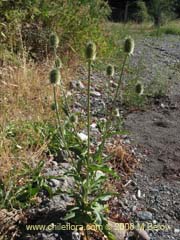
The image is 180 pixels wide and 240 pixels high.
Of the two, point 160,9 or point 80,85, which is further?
point 160,9

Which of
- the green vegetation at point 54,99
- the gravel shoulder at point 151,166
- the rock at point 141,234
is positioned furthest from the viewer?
the gravel shoulder at point 151,166

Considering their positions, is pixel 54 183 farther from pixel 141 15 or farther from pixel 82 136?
pixel 141 15

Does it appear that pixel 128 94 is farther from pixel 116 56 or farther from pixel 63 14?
pixel 116 56

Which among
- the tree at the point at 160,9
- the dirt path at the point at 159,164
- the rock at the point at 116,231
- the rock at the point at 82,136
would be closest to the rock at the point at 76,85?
the dirt path at the point at 159,164

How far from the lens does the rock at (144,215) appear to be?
122 inches

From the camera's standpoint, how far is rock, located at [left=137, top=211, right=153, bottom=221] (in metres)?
3.11

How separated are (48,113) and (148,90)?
213 centimetres

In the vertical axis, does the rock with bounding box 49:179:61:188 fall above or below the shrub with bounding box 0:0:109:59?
below

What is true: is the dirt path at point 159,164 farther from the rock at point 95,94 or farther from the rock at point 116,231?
the rock at point 95,94

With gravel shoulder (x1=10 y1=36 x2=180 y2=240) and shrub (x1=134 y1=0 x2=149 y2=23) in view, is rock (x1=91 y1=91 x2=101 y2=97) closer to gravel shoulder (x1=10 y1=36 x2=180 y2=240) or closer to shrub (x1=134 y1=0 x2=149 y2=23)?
gravel shoulder (x1=10 y1=36 x2=180 y2=240)

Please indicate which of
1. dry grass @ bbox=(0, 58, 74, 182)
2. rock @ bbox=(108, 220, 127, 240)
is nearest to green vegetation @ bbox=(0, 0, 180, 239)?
dry grass @ bbox=(0, 58, 74, 182)

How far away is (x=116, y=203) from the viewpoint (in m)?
3.24

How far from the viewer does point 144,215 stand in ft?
10.3

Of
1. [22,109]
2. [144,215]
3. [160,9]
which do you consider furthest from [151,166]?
[160,9]
